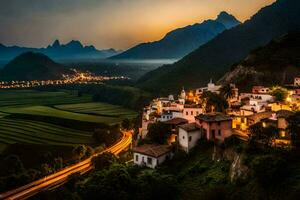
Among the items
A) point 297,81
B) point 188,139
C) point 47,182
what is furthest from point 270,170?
point 297,81

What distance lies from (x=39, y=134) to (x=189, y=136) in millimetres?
50424

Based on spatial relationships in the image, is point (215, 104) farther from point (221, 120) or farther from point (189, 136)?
point (189, 136)

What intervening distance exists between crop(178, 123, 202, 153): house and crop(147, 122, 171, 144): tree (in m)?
5.94

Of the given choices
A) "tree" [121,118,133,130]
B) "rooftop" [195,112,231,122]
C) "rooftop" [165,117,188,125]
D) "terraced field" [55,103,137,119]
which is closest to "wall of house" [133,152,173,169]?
"rooftop" [195,112,231,122]

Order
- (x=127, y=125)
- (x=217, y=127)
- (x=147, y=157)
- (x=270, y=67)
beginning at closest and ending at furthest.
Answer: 1. (x=217, y=127)
2. (x=147, y=157)
3. (x=270, y=67)
4. (x=127, y=125)

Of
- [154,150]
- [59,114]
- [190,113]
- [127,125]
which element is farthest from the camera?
[59,114]

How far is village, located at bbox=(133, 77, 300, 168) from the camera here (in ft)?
141

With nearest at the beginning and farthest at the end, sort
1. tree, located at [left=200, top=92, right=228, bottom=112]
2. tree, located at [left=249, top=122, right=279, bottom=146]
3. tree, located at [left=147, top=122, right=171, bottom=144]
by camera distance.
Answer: tree, located at [left=249, top=122, right=279, bottom=146], tree, located at [left=147, top=122, right=171, bottom=144], tree, located at [left=200, top=92, right=228, bottom=112]

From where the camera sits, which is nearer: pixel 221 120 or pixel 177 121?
pixel 221 120

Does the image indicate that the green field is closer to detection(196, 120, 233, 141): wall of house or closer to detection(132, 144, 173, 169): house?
detection(132, 144, 173, 169): house

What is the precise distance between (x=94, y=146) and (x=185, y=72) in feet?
300

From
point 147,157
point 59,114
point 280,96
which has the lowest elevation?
point 59,114

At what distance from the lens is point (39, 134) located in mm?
84688

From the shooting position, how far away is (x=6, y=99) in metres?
153
